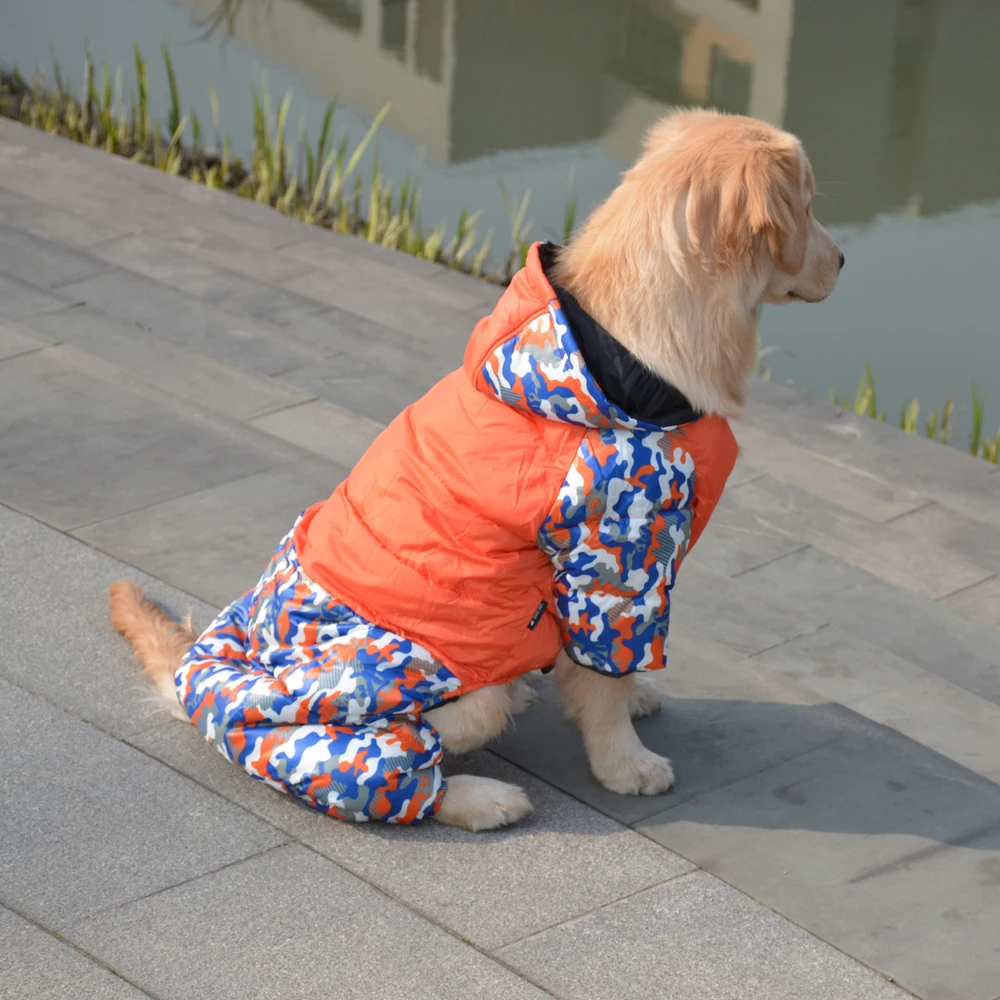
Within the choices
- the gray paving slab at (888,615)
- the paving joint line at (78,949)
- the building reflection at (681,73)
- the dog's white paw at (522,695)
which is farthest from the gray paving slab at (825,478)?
the building reflection at (681,73)

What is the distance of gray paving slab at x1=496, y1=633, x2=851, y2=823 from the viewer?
3947 millimetres

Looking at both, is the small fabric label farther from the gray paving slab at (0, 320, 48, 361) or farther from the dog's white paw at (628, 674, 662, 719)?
the gray paving slab at (0, 320, 48, 361)

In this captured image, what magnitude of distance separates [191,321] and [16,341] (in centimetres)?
115

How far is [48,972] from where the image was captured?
309 cm

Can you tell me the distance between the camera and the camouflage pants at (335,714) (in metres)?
3.58

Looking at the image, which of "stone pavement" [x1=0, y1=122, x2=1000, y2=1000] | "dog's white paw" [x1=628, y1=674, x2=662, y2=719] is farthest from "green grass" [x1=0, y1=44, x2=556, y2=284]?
"dog's white paw" [x1=628, y1=674, x2=662, y2=719]

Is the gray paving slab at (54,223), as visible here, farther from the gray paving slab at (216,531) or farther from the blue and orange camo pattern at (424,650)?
the blue and orange camo pattern at (424,650)

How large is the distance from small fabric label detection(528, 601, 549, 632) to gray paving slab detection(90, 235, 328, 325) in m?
4.27

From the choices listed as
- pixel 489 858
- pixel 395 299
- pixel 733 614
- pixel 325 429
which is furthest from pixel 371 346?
pixel 489 858

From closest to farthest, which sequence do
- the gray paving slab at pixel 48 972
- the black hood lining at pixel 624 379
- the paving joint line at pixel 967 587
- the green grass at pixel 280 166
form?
1. the gray paving slab at pixel 48 972
2. the black hood lining at pixel 624 379
3. the paving joint line at pixel 967 587
4. the green grass at pixel 280 166

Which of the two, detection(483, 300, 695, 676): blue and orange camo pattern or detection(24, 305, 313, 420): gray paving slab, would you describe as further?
detection(24, 305, 313, 420): gray paving slab

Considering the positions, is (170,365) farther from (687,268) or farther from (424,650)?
(687,268)

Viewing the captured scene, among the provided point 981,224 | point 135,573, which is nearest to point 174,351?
point 135,573

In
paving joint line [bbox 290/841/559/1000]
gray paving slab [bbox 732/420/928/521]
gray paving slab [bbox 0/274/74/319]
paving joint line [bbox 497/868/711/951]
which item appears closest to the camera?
paving joint line [bbox 290/841/559/1000]
